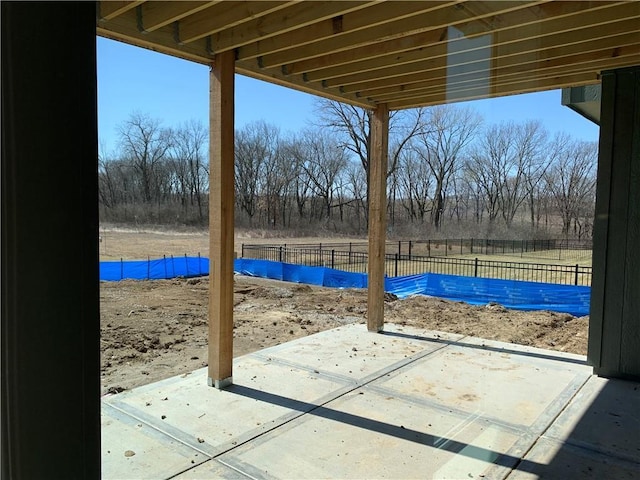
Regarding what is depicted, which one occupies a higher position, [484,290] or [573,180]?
[573,180]

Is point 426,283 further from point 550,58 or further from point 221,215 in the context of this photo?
point 221,215

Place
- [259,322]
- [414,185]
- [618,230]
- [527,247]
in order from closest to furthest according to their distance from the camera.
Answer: [618,230]
[527,247]
[414,185]
[259,322]

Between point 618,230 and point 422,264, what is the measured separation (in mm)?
4128

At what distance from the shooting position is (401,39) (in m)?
2.85

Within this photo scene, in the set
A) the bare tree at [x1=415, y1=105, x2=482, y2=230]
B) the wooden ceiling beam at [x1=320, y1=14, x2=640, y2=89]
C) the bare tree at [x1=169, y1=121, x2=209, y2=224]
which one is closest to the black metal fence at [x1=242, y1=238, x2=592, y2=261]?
the bare tree at [x1=415, y1=105, x2=482, y2=230]

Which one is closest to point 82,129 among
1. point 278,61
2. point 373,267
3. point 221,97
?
point 221,97

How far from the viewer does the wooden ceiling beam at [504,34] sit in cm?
234

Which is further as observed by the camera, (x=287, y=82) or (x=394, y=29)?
(x=287, y=82)

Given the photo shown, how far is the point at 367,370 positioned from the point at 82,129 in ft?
10.5

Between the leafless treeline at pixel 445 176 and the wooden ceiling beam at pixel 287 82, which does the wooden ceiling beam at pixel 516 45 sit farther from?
the wooden ceiling beam at pixel 287 82

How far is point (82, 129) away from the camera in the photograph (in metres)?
0.49

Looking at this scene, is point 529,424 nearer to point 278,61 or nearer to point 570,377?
point 570,377

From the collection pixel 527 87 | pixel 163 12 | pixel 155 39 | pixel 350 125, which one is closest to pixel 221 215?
pixel 155 39

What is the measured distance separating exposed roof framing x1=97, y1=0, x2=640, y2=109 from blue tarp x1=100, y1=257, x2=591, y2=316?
2.07 metres
